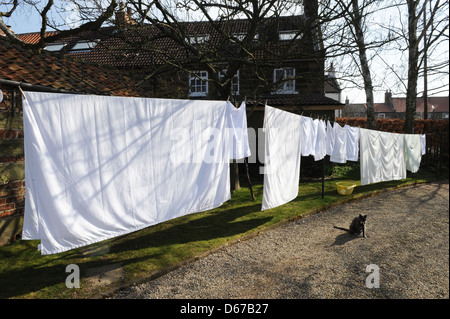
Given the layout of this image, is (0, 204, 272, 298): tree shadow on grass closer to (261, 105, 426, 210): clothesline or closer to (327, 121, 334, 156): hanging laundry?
(261, 105, 426, 210): clothesline

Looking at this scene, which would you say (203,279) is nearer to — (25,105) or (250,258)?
(250,258)

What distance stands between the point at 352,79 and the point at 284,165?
3802 mm

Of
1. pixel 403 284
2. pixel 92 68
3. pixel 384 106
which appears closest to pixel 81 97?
pixel 403 284

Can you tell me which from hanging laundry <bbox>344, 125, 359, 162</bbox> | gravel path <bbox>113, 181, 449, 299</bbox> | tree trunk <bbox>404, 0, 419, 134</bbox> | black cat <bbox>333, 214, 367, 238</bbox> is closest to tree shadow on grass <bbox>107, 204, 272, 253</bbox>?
gravel path <bbox>113, 181, 449, 299</bbox>

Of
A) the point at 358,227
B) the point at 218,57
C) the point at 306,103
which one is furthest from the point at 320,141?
the point at 306,103

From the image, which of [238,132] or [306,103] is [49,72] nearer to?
[238,132]

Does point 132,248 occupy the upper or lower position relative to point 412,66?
lower

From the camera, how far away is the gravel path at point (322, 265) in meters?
3.30

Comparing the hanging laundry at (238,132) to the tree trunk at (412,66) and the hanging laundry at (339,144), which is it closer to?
the hanging laundry at (339,144)

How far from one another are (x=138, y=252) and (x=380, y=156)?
288 inches

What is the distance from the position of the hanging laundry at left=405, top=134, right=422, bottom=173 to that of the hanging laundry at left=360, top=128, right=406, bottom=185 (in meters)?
0.35

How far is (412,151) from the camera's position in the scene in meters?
10.3

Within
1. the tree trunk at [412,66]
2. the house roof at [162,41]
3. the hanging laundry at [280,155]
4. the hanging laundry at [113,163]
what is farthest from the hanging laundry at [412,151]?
the hanging laundry at [113,163]

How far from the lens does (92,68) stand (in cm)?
787
